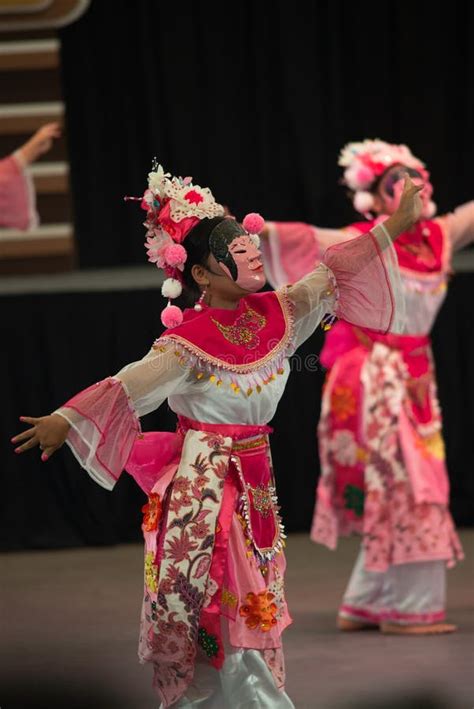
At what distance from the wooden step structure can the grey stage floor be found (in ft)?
4.72

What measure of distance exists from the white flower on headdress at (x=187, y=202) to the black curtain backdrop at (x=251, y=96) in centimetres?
337

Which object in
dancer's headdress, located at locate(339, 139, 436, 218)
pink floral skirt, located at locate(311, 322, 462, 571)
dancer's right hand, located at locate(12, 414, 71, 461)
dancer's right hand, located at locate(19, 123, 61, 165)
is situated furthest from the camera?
dancer's right hand, located at locate(19, 123, 61, 165)

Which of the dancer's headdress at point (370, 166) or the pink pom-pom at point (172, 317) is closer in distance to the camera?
the pink pom-pom at point (172, 317)

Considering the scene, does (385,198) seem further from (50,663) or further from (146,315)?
(50,663)

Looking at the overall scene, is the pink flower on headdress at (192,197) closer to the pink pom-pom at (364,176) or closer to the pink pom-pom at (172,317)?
the pink pom-pom at (172,317)

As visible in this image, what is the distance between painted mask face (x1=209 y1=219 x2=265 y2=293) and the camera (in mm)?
2879

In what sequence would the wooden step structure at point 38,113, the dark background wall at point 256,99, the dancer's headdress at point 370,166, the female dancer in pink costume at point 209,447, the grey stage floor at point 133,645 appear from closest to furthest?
the female dancer in pink costume at point 209,447
the grey stage floor at point 133,645
the dancer's headdress at point 370,166
the wooden step structure at point 38,113
the dark background wall at point 256,99

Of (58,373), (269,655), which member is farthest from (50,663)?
(58,373)

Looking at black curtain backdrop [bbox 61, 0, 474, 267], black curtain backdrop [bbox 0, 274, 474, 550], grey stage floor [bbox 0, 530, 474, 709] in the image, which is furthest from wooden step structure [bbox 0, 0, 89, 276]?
grey stage floor [bbox 0, 530, 474, 709]

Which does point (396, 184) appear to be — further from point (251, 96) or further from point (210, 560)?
Result: point (251, 96)

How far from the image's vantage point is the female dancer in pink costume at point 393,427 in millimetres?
4105

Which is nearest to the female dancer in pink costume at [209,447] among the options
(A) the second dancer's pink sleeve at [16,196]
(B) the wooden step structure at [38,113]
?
(A) the second dancer's pink sleeve at [16,196]

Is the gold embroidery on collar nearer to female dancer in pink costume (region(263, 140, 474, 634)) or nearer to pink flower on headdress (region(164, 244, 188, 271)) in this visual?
pink flower on headdress (region(164, 244, 188, 271))

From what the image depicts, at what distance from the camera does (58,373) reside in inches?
202
